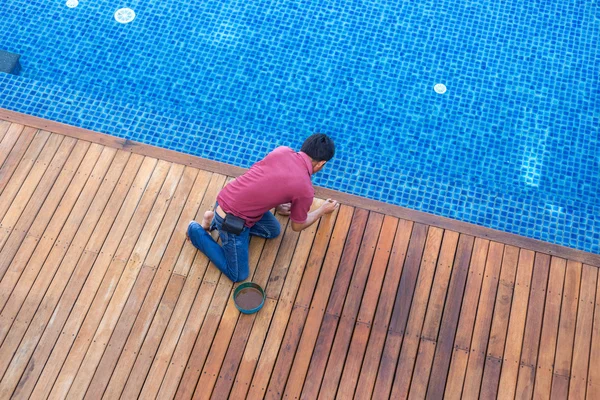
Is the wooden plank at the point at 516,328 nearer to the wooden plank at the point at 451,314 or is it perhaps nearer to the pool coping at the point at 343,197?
the pool coping at the point at 343,197

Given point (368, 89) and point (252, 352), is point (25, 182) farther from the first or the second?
point (368, 89)

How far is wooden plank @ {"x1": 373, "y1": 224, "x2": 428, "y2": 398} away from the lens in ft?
10.3

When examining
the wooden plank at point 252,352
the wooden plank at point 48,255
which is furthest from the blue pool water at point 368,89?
Answer: the wooden plank at point 252,352

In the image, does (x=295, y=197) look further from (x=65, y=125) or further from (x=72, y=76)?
(x=72, y=76)

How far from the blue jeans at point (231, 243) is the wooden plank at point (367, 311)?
0.62m

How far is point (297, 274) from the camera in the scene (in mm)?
3375

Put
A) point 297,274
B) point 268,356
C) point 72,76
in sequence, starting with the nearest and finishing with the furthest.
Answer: point 268,356
point 297,274
point 72,76

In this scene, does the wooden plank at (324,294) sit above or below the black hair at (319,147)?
below

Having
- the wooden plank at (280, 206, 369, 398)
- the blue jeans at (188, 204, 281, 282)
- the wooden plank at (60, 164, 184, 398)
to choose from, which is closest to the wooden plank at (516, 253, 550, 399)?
the wooden plank at (280, 206, 369, 398)

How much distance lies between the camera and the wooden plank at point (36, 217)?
10.9ft

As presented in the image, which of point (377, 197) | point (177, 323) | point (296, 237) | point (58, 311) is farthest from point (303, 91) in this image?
point (58, 311)

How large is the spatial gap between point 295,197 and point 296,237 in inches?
22.6

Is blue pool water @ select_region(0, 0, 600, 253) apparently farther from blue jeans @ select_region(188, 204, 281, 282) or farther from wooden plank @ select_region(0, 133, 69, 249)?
blue jeans @ select_region(188, 204, 281, 282)

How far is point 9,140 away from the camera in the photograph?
3756 millimetres
